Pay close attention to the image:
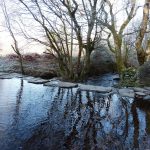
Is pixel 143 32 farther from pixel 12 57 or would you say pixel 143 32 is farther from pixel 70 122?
pixel 12 57

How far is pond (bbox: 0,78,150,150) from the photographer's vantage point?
3.44 meters

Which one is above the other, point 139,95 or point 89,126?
point 139,95

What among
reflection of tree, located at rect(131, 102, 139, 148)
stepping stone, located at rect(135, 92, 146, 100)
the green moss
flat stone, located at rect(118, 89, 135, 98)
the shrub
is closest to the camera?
reflection of tree, located at rect(131, 102, 139, 148)

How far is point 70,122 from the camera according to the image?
4.32 meters

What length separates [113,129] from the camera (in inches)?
161

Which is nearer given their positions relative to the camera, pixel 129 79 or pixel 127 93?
pixel 127 93

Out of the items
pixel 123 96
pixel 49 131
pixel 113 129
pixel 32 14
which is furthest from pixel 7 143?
pixel 32 14

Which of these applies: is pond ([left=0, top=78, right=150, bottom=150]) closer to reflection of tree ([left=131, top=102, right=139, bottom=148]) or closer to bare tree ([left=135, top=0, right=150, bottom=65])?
reflection of tree ([left=131, top=102, right=139, bottom=148])

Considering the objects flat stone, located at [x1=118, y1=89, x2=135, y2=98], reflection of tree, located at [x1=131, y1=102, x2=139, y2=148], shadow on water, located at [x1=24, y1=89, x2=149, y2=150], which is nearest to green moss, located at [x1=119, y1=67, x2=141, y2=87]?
flat stone, located at [x1=118, y1=89, x2=135, y2=98]

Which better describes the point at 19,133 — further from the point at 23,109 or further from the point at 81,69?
the point at 81,69

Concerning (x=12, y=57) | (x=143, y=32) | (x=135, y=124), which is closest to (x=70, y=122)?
(x=135, y=124)

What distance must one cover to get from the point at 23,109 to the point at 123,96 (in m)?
2.78

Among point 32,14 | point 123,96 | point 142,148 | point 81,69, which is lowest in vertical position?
point 142,148

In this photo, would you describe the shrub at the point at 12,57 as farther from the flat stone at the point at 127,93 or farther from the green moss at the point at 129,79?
the flat stone at the point at 127,93
